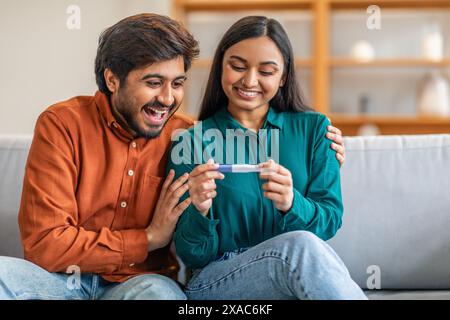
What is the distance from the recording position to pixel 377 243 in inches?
63.7

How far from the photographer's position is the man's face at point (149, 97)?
4.43 ft

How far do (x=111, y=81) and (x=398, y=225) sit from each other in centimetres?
79

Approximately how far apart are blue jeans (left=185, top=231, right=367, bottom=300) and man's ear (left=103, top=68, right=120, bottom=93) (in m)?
0.44

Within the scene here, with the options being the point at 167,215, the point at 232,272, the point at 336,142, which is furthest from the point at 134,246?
the point at 336,142

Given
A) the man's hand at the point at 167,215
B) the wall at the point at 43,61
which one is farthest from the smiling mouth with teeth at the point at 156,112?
the wall at the point at 43,61

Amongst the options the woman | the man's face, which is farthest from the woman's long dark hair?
the man's face

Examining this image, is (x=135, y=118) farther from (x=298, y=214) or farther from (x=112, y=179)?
(x=298, y=214)

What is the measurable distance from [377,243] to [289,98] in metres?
0.44

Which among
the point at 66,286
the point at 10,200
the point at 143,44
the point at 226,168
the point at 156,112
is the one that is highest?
the point at 143,44

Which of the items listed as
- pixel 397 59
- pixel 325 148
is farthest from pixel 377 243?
pixel 397 59

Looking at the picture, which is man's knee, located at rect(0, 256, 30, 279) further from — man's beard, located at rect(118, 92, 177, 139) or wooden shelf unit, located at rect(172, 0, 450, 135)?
wooden shelf unit, located at rect(172, 0, 450, 135)

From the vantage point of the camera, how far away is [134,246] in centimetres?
133

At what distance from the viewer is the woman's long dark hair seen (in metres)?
1.42
